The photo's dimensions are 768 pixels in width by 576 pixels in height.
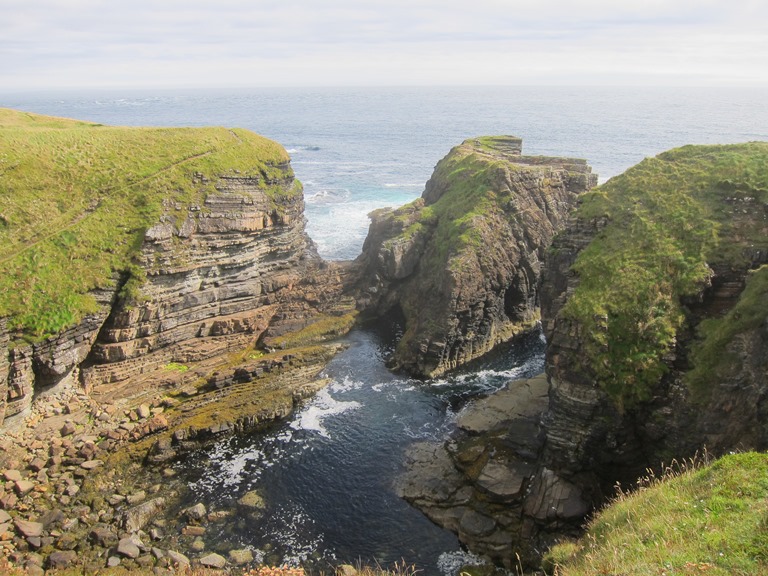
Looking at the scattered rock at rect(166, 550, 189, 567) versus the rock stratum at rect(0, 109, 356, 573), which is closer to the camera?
the scattered rock at rect(166, 550, 189, 567)

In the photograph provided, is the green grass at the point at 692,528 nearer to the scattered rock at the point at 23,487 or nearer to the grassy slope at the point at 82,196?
the scattered rock at the point at 23,487

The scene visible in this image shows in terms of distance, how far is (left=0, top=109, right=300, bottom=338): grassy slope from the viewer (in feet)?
142

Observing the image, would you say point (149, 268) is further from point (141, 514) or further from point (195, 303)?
point (141, 514)

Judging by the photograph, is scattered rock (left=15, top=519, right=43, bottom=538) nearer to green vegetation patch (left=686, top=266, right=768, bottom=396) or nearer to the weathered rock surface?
the weathered rock surface

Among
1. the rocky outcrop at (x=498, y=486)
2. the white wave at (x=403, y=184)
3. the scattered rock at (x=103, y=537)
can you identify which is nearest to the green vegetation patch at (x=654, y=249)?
the rocky outcrop at (x=498, y=486)

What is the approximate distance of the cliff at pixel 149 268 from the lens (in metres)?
43.0

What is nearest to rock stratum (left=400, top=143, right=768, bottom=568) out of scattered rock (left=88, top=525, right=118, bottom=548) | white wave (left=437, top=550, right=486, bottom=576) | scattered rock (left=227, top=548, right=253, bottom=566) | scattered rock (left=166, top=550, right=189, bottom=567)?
white wave (left=437, top=550, right=486, bottom=576)

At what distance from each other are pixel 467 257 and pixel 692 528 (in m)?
39.7

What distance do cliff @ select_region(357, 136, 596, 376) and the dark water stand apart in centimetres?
379

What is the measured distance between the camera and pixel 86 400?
4303cm

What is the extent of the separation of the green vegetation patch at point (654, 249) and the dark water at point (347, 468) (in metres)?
14.0

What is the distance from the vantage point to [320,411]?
4478cm

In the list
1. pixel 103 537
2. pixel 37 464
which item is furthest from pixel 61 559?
pixel 37 464

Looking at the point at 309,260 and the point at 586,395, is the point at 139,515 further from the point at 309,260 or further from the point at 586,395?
the point at 309,260
